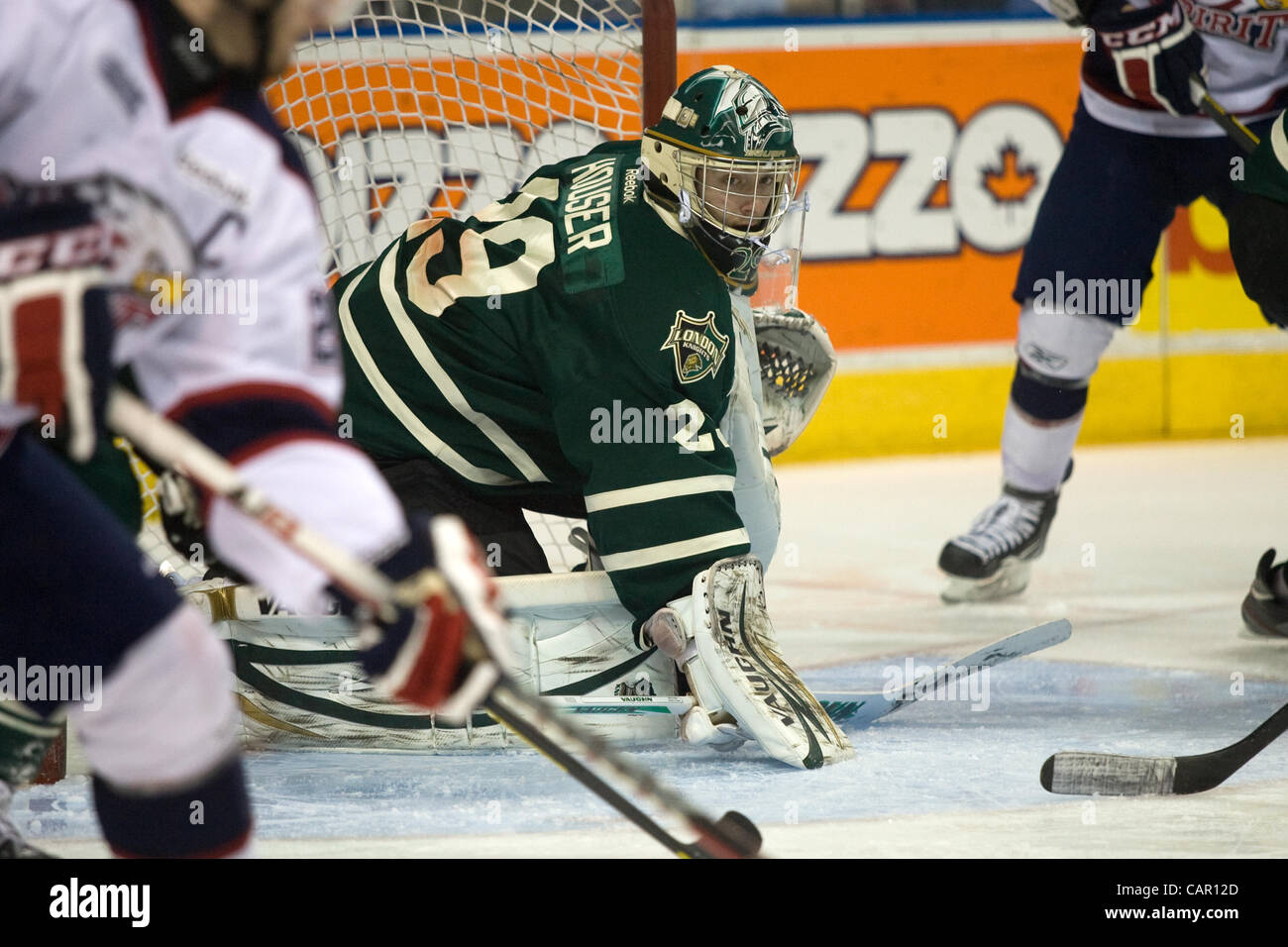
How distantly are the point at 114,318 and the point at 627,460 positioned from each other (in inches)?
45.3

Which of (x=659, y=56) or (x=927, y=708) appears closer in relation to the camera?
(x=927, y=708)

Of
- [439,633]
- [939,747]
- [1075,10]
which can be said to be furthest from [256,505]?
[1075,10]

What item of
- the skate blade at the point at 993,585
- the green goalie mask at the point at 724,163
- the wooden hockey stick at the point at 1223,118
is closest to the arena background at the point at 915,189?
the skate blade at the point at 993,585

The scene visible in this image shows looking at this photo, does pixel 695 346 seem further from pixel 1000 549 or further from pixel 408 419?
pixel 1000 549

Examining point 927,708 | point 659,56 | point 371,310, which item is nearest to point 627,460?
point 371,310

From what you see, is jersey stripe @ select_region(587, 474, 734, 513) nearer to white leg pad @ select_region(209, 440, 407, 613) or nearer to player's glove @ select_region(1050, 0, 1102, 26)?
white leg pad @ select_region(209, 440, 407, 613)

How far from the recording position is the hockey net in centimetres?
319

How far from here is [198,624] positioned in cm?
123

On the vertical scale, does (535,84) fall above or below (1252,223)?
above

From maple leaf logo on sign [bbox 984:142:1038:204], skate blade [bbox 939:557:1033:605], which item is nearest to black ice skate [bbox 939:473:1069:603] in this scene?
skate blade [bbox 939:557:1033:605]

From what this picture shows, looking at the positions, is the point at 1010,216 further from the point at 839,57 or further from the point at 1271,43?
the point at 1271,43

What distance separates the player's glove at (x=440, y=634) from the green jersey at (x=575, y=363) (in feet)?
3.66

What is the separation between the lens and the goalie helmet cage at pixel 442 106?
10.5 feet

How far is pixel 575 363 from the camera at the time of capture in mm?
2332
